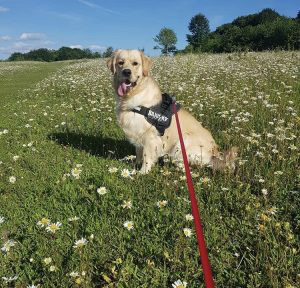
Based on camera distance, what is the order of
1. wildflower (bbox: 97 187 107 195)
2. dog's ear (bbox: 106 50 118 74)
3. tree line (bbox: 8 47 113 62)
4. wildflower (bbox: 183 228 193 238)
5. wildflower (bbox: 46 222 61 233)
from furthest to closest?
tree line (bbox: 8 47 113 62) → dog's ear (bbox: 106 50 118 74) → wildflower (bbox: 97 187 107 195) → wildflower (bbox: 46 222 61 233) → wildflower (bbox: 183 228 193 238)

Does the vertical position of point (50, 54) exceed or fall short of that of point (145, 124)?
it falls short

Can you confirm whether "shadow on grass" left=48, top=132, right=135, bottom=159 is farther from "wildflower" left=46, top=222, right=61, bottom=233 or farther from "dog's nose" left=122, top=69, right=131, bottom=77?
"wildflower" left=46, top=222, right=61, bottom=233

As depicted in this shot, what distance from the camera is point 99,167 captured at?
5.45 metres

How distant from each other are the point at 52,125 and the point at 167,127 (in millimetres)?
4069

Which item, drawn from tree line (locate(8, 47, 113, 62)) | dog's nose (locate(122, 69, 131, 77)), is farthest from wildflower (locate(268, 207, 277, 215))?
tree line (locate(8, 47, 113, 62))

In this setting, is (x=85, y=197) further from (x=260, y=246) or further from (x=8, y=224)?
(x=260, y=246)

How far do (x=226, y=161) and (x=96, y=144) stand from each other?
10.3ft

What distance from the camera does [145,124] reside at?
223 inches

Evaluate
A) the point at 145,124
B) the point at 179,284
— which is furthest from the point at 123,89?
the point at 179,284

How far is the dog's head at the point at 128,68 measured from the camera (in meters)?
5.82

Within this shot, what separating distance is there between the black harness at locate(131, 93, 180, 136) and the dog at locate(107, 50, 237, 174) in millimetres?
49

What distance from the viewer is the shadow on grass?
6.39 meters

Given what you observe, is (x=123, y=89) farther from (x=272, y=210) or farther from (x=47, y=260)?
(x=47, y=260)

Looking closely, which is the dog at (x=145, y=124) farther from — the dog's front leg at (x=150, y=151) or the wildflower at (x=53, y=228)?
the wildflower at (x=53, y=228)
